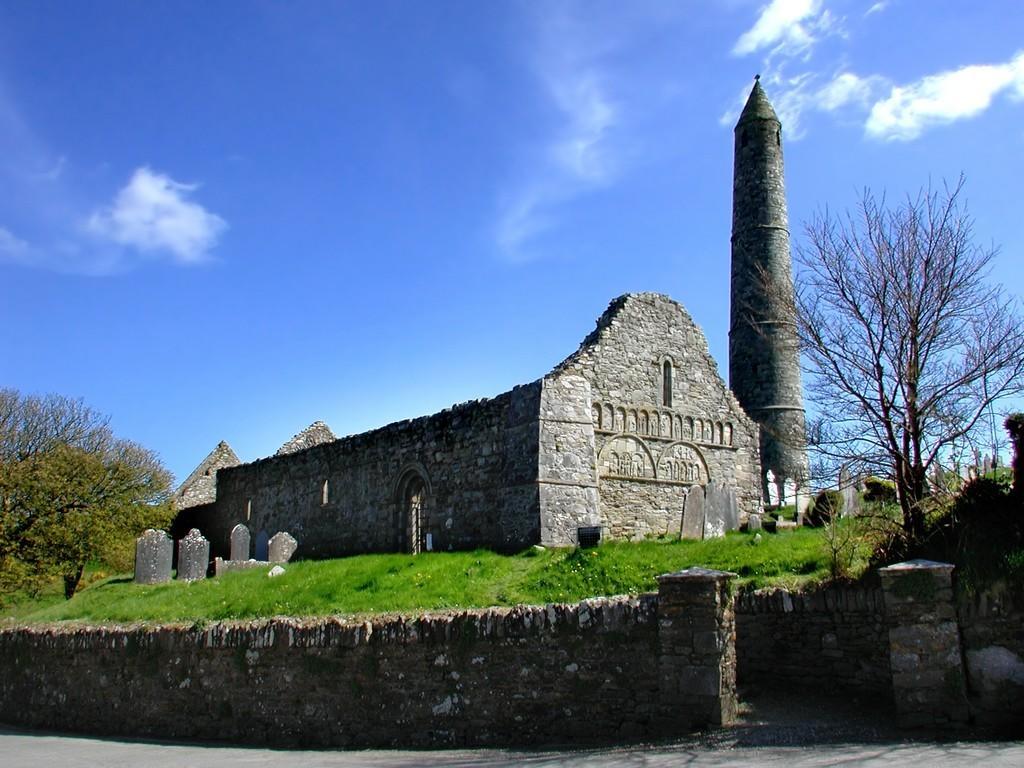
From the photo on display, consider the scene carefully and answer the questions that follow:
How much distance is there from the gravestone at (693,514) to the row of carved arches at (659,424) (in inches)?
146

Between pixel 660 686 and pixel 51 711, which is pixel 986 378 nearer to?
pixel 660 686

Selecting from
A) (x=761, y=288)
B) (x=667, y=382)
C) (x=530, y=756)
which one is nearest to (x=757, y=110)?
(x=761, y=288)

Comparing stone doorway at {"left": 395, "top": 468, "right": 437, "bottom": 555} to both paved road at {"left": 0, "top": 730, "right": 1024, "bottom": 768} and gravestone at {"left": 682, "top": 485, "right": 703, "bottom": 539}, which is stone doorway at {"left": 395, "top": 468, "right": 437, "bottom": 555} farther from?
→ paved road at {"left": 0, "top": 730, "right": 1024, "bottom": 768}

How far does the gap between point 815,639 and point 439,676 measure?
4177 millimetres

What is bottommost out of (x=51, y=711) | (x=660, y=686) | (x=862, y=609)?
(x=51, y=711)

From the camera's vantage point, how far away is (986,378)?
1301cm

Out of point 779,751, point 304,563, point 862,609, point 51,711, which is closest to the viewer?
point 779,751

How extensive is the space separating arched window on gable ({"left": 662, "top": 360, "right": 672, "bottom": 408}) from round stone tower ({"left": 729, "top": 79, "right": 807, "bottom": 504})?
6.38 metres

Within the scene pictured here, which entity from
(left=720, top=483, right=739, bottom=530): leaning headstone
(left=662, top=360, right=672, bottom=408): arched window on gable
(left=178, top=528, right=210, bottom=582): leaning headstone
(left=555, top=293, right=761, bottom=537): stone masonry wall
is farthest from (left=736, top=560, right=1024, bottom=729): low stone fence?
(left=178, top=528, right=210, bottom=582): leaning headstone

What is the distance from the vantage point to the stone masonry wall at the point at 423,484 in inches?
810

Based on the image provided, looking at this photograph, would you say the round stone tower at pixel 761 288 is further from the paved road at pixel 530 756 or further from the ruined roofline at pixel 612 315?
the paved road at pixel 530 756

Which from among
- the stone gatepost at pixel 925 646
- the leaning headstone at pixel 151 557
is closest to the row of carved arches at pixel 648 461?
the leaning headstone at pixel 151 557

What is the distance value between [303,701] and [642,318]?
42.8ft

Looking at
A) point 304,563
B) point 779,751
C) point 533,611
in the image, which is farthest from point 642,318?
point 779,751
